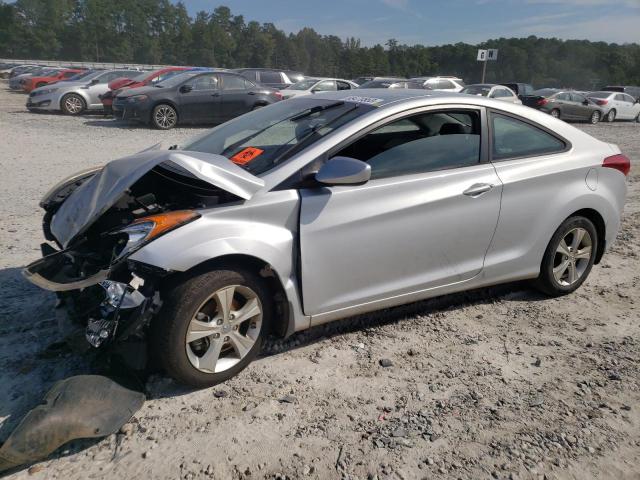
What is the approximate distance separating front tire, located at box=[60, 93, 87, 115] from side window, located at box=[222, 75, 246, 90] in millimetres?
5887

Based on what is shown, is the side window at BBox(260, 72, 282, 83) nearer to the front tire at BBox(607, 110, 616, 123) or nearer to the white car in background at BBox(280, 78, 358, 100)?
the white car in background at BBox(280, 78, 358, 100)

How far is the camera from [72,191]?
12.6ft

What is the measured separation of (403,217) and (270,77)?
1880cm

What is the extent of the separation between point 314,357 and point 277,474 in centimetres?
107

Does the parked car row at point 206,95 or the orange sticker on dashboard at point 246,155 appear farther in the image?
the parked car row at point 206,95

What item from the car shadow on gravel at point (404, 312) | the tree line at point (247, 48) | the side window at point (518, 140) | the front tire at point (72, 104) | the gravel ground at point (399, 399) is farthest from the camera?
the tree line at point (247, 48)

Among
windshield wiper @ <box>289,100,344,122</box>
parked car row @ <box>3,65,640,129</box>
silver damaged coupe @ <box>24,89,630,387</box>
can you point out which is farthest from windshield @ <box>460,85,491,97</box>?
windshield wiper @ <box>289,100,344,122</box>

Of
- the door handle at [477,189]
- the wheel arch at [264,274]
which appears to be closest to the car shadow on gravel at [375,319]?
the wheel arch at [264,274]

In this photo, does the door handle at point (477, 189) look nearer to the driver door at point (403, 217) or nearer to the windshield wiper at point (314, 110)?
the driver door at point (403, 217)

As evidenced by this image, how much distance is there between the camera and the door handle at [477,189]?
3705 mm

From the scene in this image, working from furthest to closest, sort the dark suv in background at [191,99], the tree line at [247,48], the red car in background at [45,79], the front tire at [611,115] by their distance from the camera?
1. the tree line at [247,48]
2. the red car in background at [45,79]
3. the front tire at [611,115]
4. the dark suv in background at [191,99]

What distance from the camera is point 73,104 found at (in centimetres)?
1845

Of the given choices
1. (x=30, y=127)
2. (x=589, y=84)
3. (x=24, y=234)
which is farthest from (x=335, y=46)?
(x=24, y=234)

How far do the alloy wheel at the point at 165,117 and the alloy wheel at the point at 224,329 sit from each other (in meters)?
12.9
